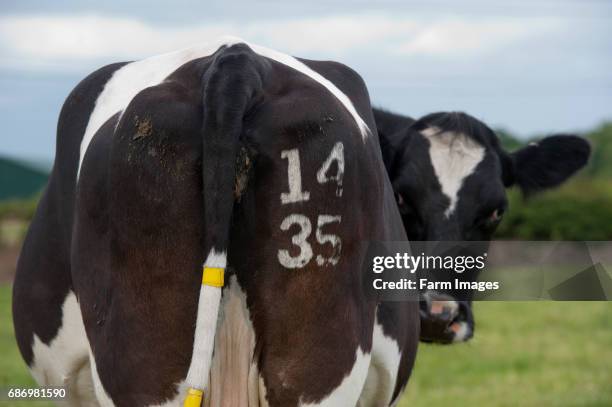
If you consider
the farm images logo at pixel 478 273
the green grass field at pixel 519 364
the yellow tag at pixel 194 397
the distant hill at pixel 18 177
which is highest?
the yellow tag at pixel 194 397

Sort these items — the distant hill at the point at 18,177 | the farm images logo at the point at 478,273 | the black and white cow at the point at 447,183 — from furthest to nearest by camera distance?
1. the distant hill at the point at 18,177
2. the black and white cow at the point at 447,183
3. the farm images logo at the point at 478,273

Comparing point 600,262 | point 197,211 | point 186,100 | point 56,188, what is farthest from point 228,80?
point 600,262

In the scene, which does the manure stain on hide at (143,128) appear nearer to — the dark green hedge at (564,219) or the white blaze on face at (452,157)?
the white blaze on face at (452,157)

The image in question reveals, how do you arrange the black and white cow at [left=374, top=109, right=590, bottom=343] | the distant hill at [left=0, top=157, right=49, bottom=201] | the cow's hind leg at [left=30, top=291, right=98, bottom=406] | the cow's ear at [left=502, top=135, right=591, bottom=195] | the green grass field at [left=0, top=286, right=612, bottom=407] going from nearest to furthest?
the cow's hind leg at [left=30, top=291, right=98, bottom=406] < the black and white cow at [left=374, top=109, right=590, bottom=343] < the cow's ear at [left=502, top=135, right=591, bottom=195] < the green grass field at [left=0, top=286, right=612, bottom=407] < the distant hill at [left=0, top=157, right=49, bottom=201]

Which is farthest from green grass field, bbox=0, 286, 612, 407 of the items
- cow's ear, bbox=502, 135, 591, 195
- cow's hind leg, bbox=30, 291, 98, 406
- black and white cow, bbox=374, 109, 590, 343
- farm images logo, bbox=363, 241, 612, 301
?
black and white cow, bbox=374, 109, 590, 343

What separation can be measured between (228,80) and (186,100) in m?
0.15

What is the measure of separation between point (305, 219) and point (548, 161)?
11.2ft

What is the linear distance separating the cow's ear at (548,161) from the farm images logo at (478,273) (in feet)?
1.52

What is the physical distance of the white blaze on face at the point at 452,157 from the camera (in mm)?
4668

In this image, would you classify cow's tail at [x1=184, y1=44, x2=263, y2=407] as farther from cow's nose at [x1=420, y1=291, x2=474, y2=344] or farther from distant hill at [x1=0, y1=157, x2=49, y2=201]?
distant hill at [x1=0, y1=157, x2=49, y2=201]

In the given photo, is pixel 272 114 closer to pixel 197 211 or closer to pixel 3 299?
pixel 197 211

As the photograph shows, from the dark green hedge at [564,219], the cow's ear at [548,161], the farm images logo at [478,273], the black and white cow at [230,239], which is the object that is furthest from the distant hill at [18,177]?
the black and white cow at [230,239]

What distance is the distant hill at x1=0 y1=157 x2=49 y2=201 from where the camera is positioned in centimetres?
1545

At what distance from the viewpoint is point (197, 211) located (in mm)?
2676
